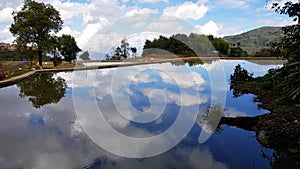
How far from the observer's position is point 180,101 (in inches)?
407

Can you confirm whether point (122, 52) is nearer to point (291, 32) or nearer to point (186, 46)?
point (186, 46)

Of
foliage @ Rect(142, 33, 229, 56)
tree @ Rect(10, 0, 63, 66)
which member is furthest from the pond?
foliage @ Rect(142, 33, 229, 56)

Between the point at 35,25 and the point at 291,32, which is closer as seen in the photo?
the point at 291,32

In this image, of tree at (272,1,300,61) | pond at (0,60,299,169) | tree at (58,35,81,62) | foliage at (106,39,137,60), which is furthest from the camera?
foliage at (106,39,137,60)

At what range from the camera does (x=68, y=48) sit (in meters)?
29.5

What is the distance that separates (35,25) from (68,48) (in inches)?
246

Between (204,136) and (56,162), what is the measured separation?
3487mm

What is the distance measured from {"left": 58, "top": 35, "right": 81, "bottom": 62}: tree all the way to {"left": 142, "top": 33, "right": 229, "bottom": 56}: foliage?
616 inches

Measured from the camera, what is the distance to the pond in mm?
5016

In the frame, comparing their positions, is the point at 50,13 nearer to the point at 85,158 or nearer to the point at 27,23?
the point at 27,23

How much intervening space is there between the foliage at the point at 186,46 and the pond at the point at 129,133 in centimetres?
3434

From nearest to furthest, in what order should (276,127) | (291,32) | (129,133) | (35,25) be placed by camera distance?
(291,32)
(276,127)
(129,133)
(35,25)

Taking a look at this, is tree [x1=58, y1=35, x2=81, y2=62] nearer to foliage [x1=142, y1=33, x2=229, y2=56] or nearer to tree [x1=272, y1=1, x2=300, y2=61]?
foliage [x1=142, y1=33, x2=229, y2=56]

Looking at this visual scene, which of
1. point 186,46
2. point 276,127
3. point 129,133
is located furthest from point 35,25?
point 186,46
